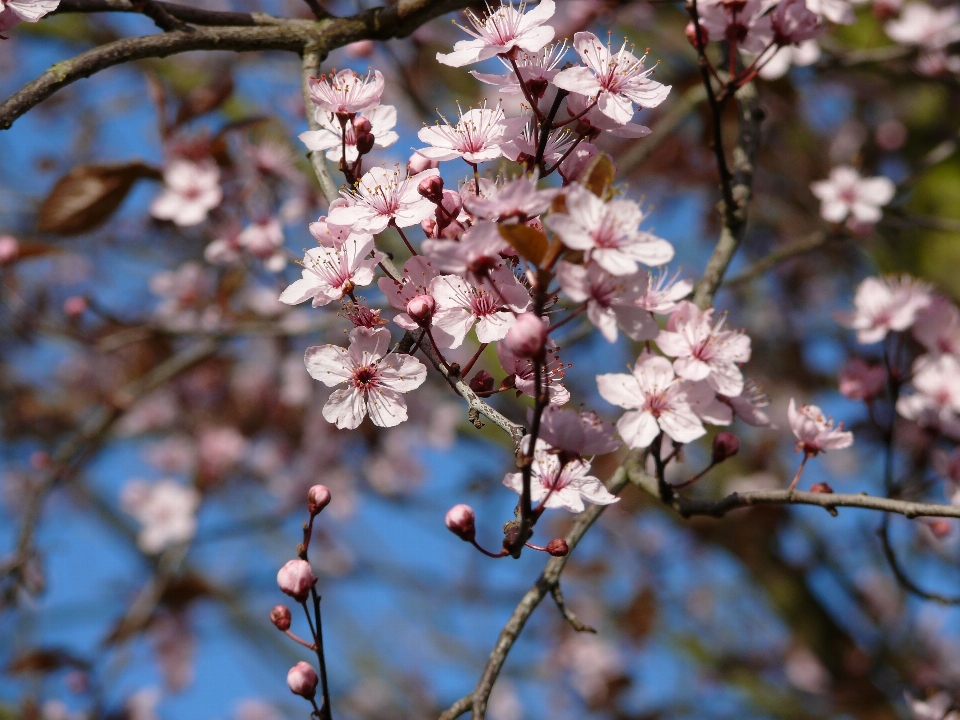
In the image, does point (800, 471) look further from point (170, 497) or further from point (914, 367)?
point (170, 497)

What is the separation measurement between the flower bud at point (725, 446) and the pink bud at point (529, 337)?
0.49 meters

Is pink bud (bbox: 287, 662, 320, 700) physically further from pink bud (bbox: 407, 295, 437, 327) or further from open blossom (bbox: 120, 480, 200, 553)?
open blossom (bbox: 120, 480, 200, 553)

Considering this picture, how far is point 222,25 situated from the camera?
121 cm

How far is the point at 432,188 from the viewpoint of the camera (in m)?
0.93

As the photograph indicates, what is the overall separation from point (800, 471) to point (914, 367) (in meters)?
0.73

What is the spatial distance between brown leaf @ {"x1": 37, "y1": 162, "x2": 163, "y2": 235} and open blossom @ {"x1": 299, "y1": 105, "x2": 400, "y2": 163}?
0.82m

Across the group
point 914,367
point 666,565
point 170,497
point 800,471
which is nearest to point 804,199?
point 914,367

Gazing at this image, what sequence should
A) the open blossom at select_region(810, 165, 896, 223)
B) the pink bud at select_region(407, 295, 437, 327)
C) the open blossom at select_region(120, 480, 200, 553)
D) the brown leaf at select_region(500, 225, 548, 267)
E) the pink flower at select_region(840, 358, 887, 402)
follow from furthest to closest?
1. the open blossom at select_region(120, 480, 200, 553)
2. the open blossom at select_region(810, 165, 896, 223)
3. the pink flower at select_region(840, 358, 887, 402)
4. the pink bud at select_region(407, 295, 437, 327)
5. the brown leaf at select_region(500, 225, 548, 267)

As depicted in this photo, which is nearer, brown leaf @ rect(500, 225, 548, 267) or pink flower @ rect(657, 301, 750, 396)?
brown leaf @ rect(500, 225, 548, 267)

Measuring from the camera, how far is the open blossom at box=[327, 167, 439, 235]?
0.96 meters

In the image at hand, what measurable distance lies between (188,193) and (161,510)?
1.81m

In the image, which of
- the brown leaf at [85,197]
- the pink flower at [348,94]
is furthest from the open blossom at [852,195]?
the brown leaf at [85,197]

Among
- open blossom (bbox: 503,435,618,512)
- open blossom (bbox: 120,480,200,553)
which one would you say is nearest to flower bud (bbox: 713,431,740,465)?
open blossom (bbox: 503,435,618,512)

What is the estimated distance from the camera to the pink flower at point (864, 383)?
1637mm
